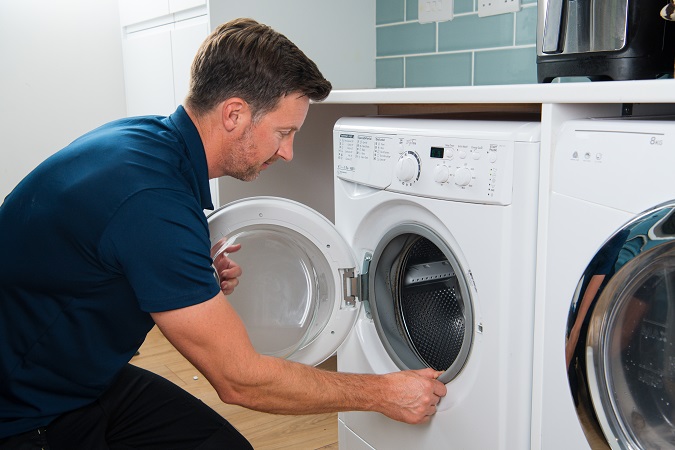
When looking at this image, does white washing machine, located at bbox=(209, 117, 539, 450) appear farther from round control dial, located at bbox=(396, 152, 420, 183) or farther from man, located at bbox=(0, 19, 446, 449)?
man, located at bbox=(0, 19, 446, 449)

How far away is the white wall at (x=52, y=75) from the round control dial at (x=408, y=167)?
1968mm

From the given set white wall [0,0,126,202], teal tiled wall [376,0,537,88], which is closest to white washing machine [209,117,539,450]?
teal tiled wall [376,0,537,88]

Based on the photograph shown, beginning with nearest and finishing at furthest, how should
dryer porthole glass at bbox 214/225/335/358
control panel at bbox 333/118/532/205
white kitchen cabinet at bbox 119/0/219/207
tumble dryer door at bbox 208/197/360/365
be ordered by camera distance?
1. control panel at bbox 333/118/532/205
2. tumble dryer door at bbox 208/197/360/365
3. dryer porthole glass at bbox 214/225/335/358
4. white kitchen cabinet at bbox 119/0/219/207

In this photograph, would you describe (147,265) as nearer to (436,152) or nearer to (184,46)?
(436,152)

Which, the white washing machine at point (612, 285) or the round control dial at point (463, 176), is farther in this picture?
the round control dial at point (463, 176)

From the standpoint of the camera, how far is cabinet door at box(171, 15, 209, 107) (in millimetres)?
2256

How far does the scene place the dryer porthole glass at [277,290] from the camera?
1.59m

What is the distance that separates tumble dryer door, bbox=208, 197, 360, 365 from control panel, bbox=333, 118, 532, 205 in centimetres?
16

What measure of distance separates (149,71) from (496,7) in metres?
1.37

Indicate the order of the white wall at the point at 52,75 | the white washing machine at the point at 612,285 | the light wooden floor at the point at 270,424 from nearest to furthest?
1. the white washing machine at the point at 612,285
2. the light wooden floor at the point at 270,424
3. the white wall at the point at 52,75

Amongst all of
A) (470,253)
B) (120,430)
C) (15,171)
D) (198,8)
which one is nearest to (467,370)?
(470,253)

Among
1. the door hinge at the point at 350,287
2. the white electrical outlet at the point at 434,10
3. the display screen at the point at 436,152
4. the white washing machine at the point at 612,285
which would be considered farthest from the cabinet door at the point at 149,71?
the white washing machine at the point at 612,285

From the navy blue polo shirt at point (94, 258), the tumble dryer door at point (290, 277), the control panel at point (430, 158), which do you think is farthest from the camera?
the tumble dryer door at point (290, 277)

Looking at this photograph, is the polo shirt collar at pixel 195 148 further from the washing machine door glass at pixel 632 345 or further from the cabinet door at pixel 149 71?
the cabinet door at pixel 149 71
